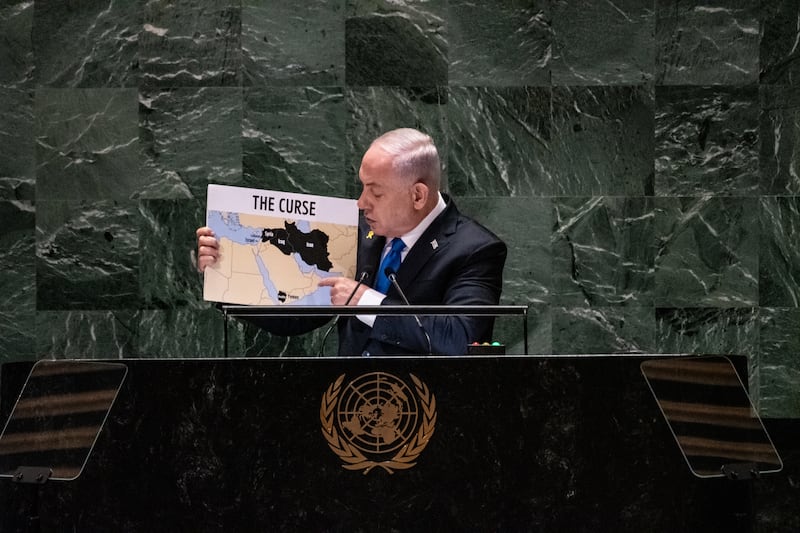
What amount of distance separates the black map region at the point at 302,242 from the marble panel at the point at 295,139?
1565mm

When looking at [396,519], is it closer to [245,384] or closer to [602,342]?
[245,384]

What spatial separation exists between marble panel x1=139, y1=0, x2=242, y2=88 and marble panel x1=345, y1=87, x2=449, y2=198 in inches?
23.1

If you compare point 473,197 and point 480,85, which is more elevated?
point 480,85

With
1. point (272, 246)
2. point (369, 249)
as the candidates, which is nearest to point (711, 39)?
point (369, 249)

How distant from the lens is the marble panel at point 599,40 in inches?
199

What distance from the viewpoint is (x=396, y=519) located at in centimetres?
244

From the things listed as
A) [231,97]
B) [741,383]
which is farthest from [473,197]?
[741,383]

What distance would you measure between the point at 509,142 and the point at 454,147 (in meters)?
0.27

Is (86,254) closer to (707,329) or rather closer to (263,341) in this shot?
(263,341)

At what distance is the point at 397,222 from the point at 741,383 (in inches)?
60.1

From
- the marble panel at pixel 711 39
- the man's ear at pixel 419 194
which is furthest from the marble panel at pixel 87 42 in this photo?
the marble panel at pixel 711 39

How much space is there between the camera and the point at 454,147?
505 cm

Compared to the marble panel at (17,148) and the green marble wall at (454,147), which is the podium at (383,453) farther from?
the marble panel at (17,148)

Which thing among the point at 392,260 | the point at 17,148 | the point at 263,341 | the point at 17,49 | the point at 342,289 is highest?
the point at 17,49
